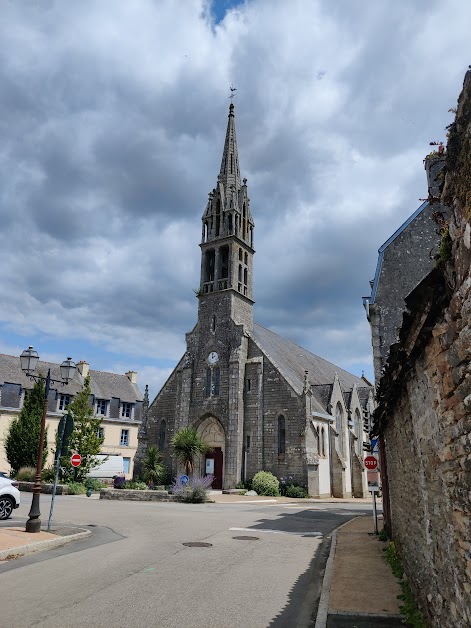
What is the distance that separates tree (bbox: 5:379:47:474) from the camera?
30.1 metres

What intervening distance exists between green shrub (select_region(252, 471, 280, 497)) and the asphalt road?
12.8m

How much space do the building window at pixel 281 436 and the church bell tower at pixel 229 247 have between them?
7.73 meters

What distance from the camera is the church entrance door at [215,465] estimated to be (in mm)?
31391

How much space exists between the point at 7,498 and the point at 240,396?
1831cm

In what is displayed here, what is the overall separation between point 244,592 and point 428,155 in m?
11.8

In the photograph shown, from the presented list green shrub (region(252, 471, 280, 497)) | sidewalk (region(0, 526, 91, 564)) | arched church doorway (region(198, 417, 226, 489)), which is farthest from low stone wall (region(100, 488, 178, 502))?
sidewalk (region(0, 526, 91, 564))

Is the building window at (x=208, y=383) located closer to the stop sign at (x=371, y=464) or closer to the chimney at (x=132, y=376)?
the chimney at (x=132, y=376)

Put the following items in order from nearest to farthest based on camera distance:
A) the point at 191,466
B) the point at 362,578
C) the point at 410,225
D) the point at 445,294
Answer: the point at 445,294
the point at 362,578
the point at 410,225
the point at 191,466

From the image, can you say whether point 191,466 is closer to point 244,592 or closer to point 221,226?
point 221,226

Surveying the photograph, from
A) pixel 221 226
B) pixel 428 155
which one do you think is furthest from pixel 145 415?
pixel 428 155

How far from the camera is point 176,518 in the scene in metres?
16.3

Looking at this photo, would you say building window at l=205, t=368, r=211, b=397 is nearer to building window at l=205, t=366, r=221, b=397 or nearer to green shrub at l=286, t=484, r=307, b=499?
building window at l=205, t=366, r=221, b=397

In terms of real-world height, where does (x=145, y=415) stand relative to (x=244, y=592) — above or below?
above

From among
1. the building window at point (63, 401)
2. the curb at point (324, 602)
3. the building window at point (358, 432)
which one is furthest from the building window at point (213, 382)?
the curb at point (324, 602)
